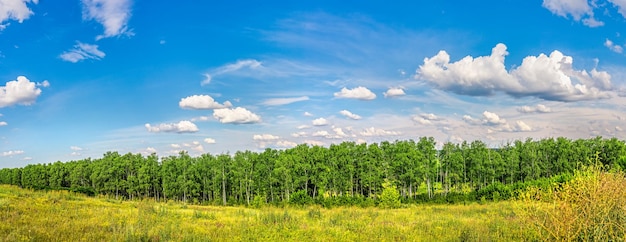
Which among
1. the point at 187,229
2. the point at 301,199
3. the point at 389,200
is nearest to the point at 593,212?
the point at 187,229

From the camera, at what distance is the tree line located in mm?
60000

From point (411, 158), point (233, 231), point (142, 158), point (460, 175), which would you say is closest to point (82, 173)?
point (142, 158)

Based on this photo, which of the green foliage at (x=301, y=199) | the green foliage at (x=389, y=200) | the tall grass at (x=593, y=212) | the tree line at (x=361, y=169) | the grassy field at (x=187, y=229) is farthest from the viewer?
the tree line at (x=361, y=169)

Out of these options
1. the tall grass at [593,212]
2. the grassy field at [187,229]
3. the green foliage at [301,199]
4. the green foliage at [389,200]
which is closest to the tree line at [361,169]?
the green foliage at [301,199]

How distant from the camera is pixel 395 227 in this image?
18719 millimetres

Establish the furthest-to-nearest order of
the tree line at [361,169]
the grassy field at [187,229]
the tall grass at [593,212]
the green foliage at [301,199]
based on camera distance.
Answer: the tree line at [361,169]
the green foliage at [301,199]
the grassy field at [187,229]
the tall grass at [593,212]

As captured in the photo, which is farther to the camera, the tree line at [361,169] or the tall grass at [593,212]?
the tree line at [361,169]

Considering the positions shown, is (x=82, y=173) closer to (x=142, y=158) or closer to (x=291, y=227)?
(x=142, y=158)

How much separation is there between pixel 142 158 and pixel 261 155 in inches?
1307

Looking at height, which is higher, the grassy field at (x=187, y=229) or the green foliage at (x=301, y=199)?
the grassy field at (x=187, y=229)

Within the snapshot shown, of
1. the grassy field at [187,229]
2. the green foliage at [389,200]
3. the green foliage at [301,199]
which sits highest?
the grassy field at [187,229]

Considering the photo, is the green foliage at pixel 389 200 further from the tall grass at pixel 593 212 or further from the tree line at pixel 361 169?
the tall grass at pixel 593 212

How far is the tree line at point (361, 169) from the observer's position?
197ft

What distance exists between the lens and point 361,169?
6000cm
